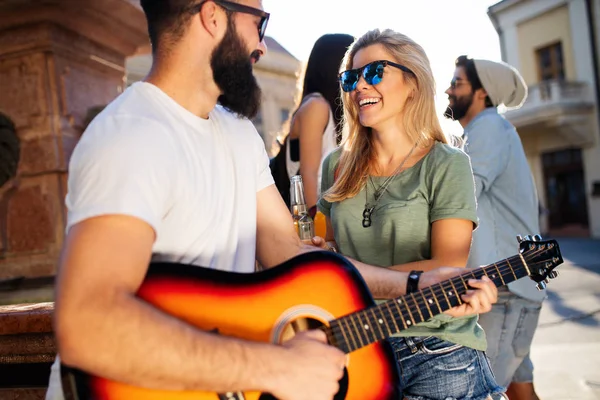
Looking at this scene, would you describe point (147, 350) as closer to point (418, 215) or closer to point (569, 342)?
point (418, 215)

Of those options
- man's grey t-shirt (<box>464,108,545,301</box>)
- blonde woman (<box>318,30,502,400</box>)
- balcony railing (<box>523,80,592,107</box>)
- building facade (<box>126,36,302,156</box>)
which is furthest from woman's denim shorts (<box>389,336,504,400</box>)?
building facade (<box>126,36,302,156</box>)

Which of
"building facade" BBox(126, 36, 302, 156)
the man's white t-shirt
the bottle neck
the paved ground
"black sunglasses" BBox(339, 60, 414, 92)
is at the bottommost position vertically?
the paved ground

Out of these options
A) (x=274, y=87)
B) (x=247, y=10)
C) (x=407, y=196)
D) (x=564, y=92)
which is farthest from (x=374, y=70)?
(x=274, y=87)

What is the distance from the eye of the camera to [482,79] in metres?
3.73

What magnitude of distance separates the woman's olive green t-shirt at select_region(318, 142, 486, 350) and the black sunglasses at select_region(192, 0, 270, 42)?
2.56ft

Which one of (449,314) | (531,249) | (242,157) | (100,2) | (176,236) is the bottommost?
(449,314)

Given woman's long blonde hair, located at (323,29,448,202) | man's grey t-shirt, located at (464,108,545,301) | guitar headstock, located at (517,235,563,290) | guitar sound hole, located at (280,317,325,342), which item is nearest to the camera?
guitar sound hole, located at (280,317,325,342)

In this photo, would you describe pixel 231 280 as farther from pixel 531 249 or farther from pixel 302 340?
pixel 531 249

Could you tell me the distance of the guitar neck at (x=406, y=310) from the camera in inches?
60.0

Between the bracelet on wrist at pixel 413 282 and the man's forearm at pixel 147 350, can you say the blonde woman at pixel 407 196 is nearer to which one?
the bracelet on wrist at pixel 413 282

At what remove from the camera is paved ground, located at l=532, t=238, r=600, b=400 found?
4293mm

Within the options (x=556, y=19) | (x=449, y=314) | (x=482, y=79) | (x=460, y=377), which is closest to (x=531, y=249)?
(x=449, y=314)

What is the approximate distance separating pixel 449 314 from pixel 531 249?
1.09ft

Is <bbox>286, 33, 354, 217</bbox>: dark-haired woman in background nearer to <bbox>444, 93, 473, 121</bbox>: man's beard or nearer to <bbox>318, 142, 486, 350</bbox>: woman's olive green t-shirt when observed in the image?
<bbox>444, 93, 473, 121</bbox>: man's beard
